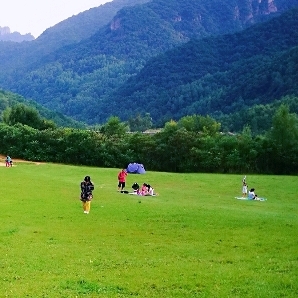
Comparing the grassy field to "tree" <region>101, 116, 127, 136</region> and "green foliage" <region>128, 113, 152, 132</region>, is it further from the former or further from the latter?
"green foliage" <region>128, 113, 152, 132</region>

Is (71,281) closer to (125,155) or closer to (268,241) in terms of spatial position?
(268,241)

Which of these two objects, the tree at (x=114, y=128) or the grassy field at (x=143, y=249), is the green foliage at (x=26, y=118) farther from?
the grassy field at (x=143, y=249)

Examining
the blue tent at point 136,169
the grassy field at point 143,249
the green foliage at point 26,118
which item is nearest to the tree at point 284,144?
the blue tent at point 136,169

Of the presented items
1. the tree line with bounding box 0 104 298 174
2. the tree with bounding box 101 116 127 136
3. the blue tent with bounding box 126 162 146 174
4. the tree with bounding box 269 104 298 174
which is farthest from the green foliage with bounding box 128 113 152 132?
the blue tent with bounding box 126 162 146 174

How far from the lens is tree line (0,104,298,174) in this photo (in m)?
68.9

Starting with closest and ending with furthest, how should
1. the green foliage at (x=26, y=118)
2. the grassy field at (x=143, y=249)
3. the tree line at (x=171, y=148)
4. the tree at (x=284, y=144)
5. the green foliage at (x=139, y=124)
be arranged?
the grassy field at (x=143, y=249) < the tree at (x=284, y=144) < the tree line at (x=171, y=148) < the green foliage at (x=26, y=118) < the green foliage at (x=139, y=124)

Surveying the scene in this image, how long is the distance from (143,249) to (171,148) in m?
55.8

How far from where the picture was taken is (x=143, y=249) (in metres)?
17.2

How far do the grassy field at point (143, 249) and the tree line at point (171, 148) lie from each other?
1490 inches

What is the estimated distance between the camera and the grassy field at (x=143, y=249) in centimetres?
1294

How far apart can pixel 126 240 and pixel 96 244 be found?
1361mm

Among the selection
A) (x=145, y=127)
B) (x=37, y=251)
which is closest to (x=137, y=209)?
(x=37, y=251)

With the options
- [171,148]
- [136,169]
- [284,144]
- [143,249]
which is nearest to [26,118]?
[171,148]

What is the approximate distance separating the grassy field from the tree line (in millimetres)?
37851
